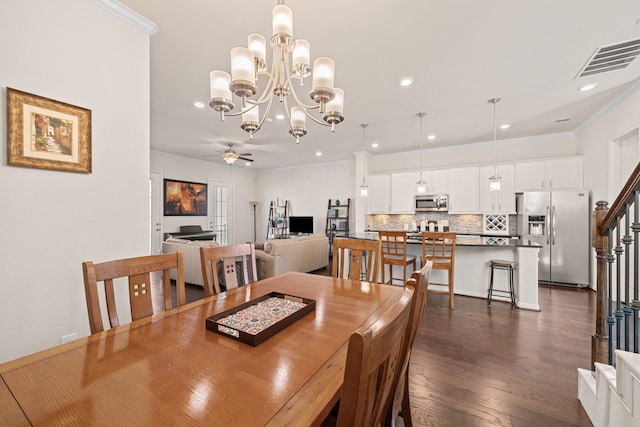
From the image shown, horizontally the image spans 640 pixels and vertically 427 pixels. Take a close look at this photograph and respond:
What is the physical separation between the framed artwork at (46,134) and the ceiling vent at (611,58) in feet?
15.2

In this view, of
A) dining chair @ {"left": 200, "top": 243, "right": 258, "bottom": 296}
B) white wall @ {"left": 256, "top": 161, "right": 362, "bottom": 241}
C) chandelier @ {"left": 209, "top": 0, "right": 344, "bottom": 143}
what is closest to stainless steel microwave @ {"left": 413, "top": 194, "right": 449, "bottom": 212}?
white wall @ {"left": 256, "top": 161, "right": 362, "bottom": 241}

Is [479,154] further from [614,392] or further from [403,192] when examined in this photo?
[614,392]

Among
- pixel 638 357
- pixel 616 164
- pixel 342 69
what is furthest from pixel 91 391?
pixel 616 164

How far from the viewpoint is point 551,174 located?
4.89 m

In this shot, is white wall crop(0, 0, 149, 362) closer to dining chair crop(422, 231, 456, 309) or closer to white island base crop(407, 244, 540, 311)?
dining chair crop(422, 231, 456, 309)

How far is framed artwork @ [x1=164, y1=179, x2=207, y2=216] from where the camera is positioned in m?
6.70

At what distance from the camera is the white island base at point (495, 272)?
3.44 metres

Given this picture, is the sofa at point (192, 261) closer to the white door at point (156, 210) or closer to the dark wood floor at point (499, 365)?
the white door at point (156, 210)

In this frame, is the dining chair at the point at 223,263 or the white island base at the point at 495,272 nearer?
the dining chair at the point at 223,263

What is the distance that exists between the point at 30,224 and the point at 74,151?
21.6 inches

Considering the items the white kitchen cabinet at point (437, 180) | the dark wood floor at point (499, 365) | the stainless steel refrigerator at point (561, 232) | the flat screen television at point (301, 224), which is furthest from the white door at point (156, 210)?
the stainless steel refrigerator at point (561, 232)

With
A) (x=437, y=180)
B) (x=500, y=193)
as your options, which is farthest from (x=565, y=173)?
(x=437, y=180)

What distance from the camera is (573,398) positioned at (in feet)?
6.05

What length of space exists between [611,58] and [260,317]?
4224 mm
